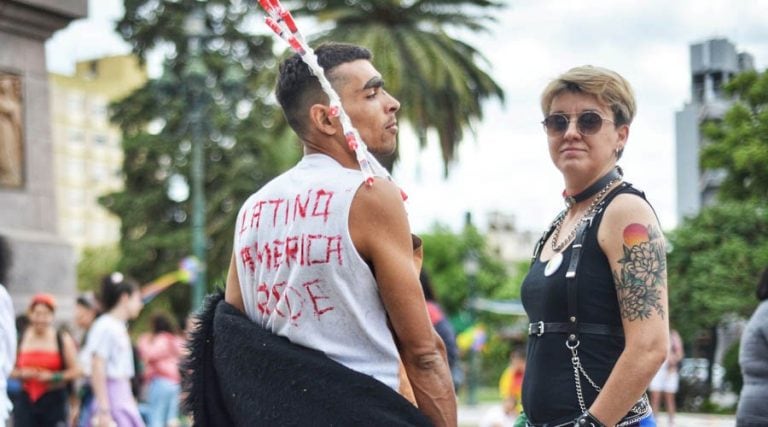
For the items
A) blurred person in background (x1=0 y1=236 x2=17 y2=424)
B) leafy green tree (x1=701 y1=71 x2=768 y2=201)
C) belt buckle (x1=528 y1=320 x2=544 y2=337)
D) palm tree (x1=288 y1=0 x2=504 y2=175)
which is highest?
palm tree (x1=288 y1=0 x2=504 y2=175)

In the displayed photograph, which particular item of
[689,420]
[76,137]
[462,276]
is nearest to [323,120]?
[689,420]

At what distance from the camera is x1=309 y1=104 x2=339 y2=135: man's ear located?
333 cm

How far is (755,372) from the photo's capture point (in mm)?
5715

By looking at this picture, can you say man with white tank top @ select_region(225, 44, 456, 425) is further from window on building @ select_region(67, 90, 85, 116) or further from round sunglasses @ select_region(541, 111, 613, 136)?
window on building @ select_region(67, 90, 85, 116)

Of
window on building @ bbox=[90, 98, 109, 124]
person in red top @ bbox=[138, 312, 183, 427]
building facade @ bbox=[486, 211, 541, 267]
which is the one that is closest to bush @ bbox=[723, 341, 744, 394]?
person in red top @ bbox=[138, 312, 183, 427]

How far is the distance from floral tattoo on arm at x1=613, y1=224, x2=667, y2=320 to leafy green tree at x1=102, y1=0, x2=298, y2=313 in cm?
3584

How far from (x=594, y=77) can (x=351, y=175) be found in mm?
888

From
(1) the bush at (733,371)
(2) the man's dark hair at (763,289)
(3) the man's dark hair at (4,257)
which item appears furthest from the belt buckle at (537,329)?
(1) the bush at (733,371)

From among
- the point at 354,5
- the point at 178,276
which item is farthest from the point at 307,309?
the point at 178,276

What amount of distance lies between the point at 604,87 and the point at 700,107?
107 ft

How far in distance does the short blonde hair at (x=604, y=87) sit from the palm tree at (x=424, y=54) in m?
24.6

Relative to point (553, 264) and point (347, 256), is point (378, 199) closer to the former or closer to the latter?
point (347, 256)

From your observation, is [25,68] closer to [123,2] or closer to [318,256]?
[318,256]

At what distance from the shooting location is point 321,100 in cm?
333
